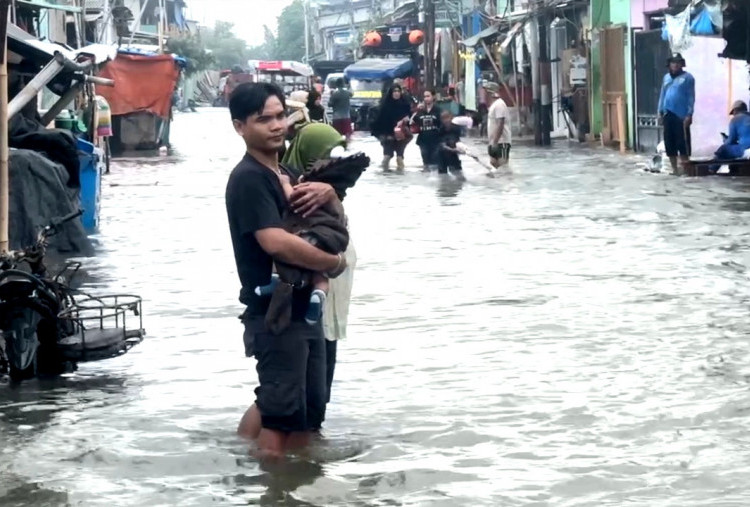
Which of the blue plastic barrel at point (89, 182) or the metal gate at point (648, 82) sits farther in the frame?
the metal gate at point (648, 82)

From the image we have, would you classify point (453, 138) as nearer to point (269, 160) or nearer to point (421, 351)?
point (421, 351)

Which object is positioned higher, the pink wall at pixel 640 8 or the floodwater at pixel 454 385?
the pink wall at pixel 640 8

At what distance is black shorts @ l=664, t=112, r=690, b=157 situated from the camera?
23219 millimetres

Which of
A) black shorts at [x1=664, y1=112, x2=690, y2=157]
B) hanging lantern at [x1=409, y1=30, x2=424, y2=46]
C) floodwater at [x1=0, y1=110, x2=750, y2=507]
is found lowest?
floodwater at [x1=0, y1=110, x2=750, y2=507]

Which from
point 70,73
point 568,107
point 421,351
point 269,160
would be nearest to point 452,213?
point 70,73

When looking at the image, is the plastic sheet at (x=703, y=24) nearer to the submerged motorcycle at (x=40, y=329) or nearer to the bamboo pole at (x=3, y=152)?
the bamboo pole at (x=3, y=152)

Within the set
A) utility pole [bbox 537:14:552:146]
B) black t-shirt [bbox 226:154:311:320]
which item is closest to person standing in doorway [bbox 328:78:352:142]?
utility pole [bbox 537:14:552:146]

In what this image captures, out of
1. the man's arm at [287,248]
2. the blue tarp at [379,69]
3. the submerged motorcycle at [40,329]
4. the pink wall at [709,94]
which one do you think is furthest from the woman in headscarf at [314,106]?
the blue tarp at [379,69]

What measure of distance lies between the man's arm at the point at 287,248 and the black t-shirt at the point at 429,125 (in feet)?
61.9

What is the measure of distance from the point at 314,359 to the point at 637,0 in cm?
2479

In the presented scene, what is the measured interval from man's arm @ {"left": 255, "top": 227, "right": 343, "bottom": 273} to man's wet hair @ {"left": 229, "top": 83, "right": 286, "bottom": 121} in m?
0.52

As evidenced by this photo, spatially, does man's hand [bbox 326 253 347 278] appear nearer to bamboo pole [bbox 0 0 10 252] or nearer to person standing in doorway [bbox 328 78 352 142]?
bamboo pole [bbox 0 0 10 252]

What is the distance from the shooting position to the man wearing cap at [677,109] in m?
23.3

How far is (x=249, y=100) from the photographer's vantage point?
6332 mm
